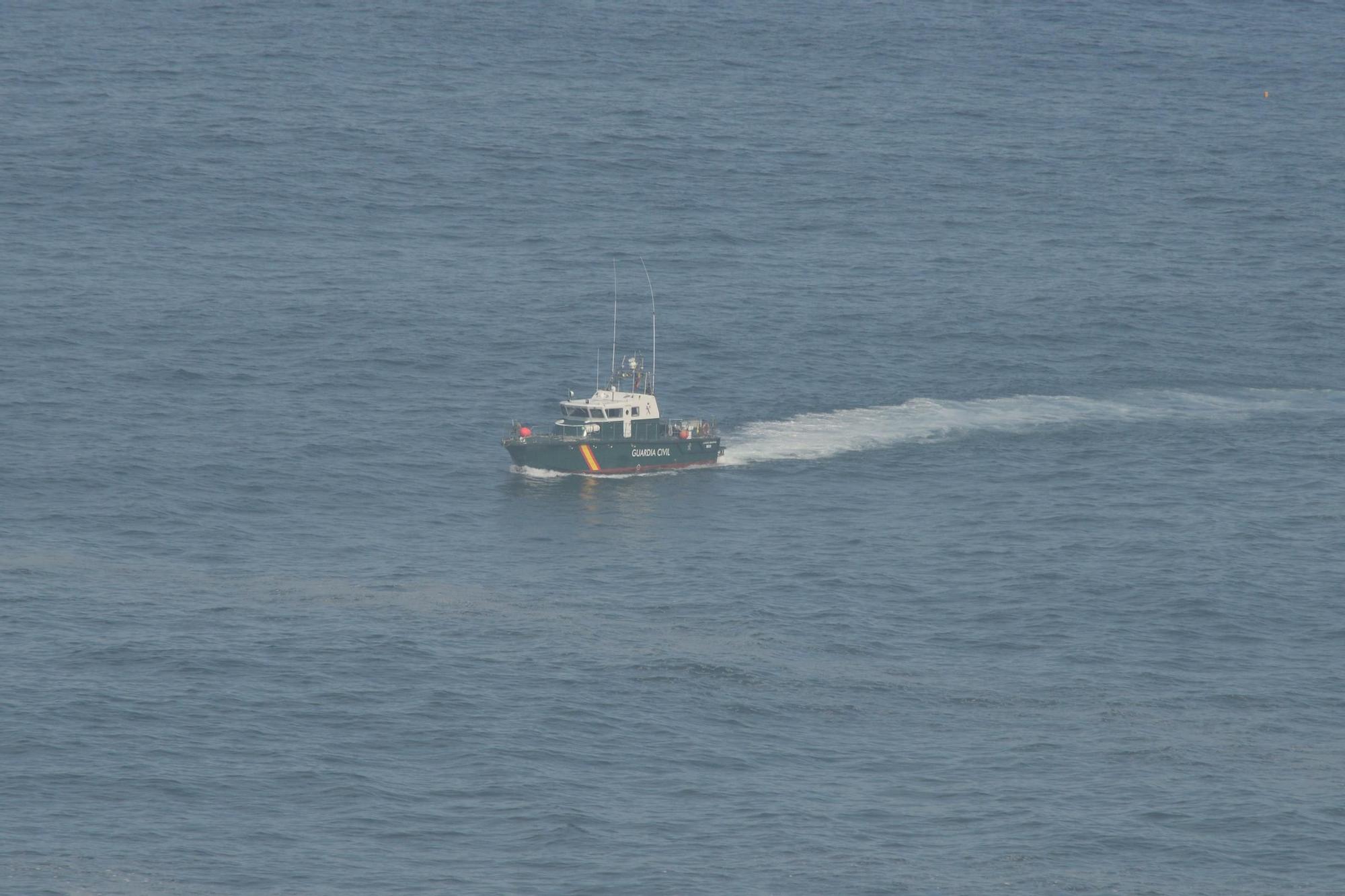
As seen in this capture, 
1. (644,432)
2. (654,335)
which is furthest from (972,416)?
(644,432)

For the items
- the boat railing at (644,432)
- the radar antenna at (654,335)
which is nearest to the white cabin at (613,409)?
the boat railing at (644,432)

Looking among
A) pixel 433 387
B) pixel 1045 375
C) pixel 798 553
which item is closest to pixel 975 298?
pixel 1045 375

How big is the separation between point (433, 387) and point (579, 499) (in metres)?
28.5

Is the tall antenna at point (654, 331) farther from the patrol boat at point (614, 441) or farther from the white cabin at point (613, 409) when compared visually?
the patrol boat at point (614, 441)

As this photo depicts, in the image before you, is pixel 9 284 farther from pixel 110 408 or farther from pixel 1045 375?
pixel 1045 375

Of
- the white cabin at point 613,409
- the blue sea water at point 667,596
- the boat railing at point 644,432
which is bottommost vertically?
the blue sea water at point 667,596

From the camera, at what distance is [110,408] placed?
158750 millimetres

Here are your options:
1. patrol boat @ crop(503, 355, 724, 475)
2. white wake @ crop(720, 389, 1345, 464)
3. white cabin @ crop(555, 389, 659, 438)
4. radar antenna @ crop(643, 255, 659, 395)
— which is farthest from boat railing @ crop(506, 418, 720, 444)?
radar antenna @ crop(643, 255, 659, 395)

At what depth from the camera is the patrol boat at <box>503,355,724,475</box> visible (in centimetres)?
14762

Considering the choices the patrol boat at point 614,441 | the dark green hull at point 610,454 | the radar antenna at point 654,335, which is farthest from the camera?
the radar antenna at point 654,335

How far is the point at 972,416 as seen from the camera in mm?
163875

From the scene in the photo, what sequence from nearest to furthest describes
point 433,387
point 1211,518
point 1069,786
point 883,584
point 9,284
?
point 1069,786, point 883,584, point 1211,518, point 433,387, point 9,284

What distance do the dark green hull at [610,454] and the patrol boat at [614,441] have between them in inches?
1.8

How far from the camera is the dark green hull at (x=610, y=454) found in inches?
5797
